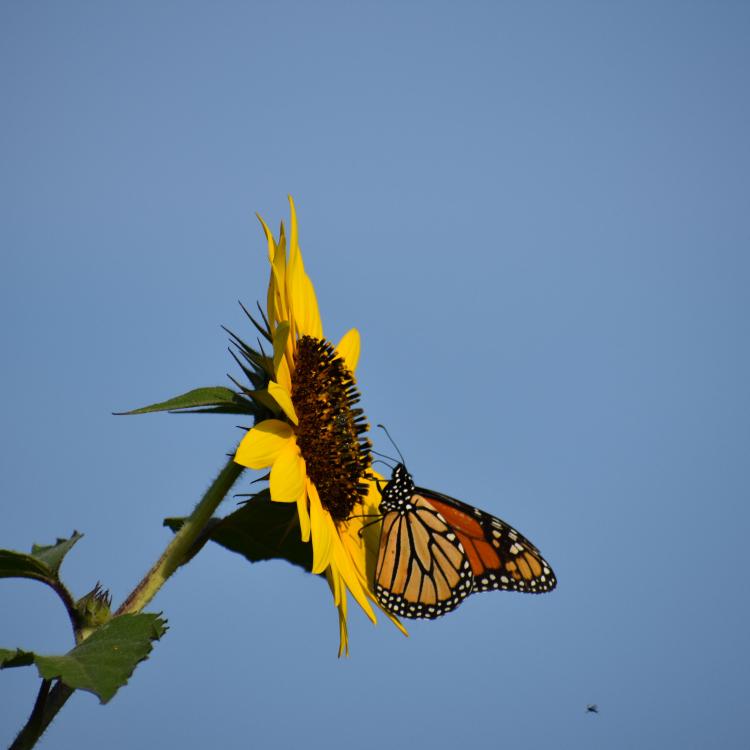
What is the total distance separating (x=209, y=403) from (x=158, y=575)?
1.35ft

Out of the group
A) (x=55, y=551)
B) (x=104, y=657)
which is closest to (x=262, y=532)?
(x=55, y=551)

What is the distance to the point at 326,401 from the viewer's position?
2.86 meters

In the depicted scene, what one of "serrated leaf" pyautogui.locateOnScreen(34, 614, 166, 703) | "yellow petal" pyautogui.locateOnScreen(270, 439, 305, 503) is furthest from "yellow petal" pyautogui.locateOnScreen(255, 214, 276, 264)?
"serrated leaf" pyautogui.locateOnScreen(34, 614, 166, 703)

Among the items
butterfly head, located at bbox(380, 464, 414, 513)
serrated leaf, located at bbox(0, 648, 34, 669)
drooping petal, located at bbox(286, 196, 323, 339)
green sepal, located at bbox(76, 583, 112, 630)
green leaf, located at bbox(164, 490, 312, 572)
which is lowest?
serrated leaf, located at bbox(0, 648, 34, 669)

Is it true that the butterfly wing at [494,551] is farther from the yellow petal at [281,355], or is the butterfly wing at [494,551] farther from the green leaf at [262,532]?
the yellow petal at [281,355]

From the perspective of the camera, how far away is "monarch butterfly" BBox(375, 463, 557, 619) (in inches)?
129

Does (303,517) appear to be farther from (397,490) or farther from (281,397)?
(397,490)

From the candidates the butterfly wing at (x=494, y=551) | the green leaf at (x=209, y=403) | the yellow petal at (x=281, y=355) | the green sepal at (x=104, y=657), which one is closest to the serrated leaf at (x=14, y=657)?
the green sepal at (x=104, y=657)

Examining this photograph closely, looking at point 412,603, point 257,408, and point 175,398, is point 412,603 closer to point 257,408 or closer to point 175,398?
point 257,408

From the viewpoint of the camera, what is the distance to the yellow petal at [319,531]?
246cm

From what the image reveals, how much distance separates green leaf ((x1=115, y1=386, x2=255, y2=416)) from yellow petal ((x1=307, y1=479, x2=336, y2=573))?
0.38 m

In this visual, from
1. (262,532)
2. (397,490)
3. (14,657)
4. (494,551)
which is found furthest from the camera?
(494,551)

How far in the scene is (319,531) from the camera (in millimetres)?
2562

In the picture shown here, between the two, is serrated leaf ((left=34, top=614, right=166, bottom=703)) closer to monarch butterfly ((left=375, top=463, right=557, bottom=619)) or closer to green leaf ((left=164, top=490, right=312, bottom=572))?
green leaf ((left=164, top=490, right=312, bottom=572))
